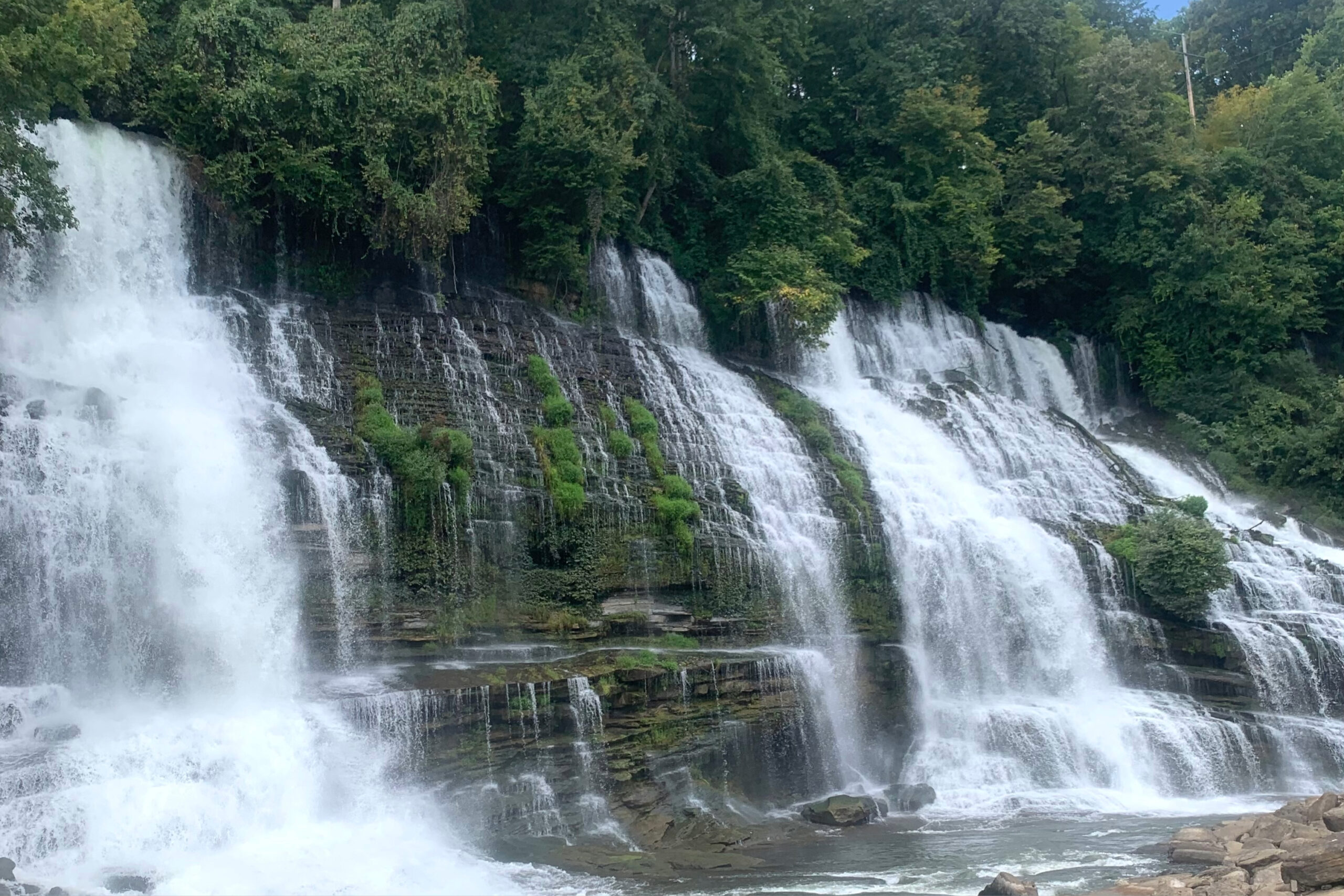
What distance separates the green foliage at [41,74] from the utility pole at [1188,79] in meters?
35.8

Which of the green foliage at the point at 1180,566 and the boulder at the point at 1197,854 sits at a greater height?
the green foliage at the point at 1180,566

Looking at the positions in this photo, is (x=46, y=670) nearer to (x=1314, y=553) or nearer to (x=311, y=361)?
(x=311, y=361)

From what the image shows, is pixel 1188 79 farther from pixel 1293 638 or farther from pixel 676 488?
pixel 676 488

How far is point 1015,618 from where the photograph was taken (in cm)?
2089

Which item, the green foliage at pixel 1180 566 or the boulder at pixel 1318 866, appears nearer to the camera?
the boulder at pixel 1318 866

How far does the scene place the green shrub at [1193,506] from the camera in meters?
23.8

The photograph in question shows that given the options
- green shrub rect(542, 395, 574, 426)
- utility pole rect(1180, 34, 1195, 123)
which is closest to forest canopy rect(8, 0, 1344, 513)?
utility pole rect(1180, 34, 1195, 123)

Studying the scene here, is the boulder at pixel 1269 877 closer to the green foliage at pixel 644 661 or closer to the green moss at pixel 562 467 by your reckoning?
the green foliage at pixel 644 661

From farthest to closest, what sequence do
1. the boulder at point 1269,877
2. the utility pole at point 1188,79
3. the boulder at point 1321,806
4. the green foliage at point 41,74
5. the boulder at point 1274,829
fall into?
1. the utility pole at point 1188,79
2. the green foliage at point 41,74
3. the boulder at point 1321,806
4. the boulder at point 1274,829
5. the boulder at point 1269,877

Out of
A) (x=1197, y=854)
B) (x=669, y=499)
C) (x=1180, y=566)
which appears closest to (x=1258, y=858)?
(x=1197, y=854)

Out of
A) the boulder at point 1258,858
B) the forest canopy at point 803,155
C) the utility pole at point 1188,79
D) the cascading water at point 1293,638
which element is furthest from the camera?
the utility pole at point 1188,79

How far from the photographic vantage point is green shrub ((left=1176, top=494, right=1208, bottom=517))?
23.8 metres

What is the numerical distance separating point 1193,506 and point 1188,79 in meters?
26.6

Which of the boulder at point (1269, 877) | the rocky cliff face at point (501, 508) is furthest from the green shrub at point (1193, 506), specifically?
the boulder at point (1269, 877)
